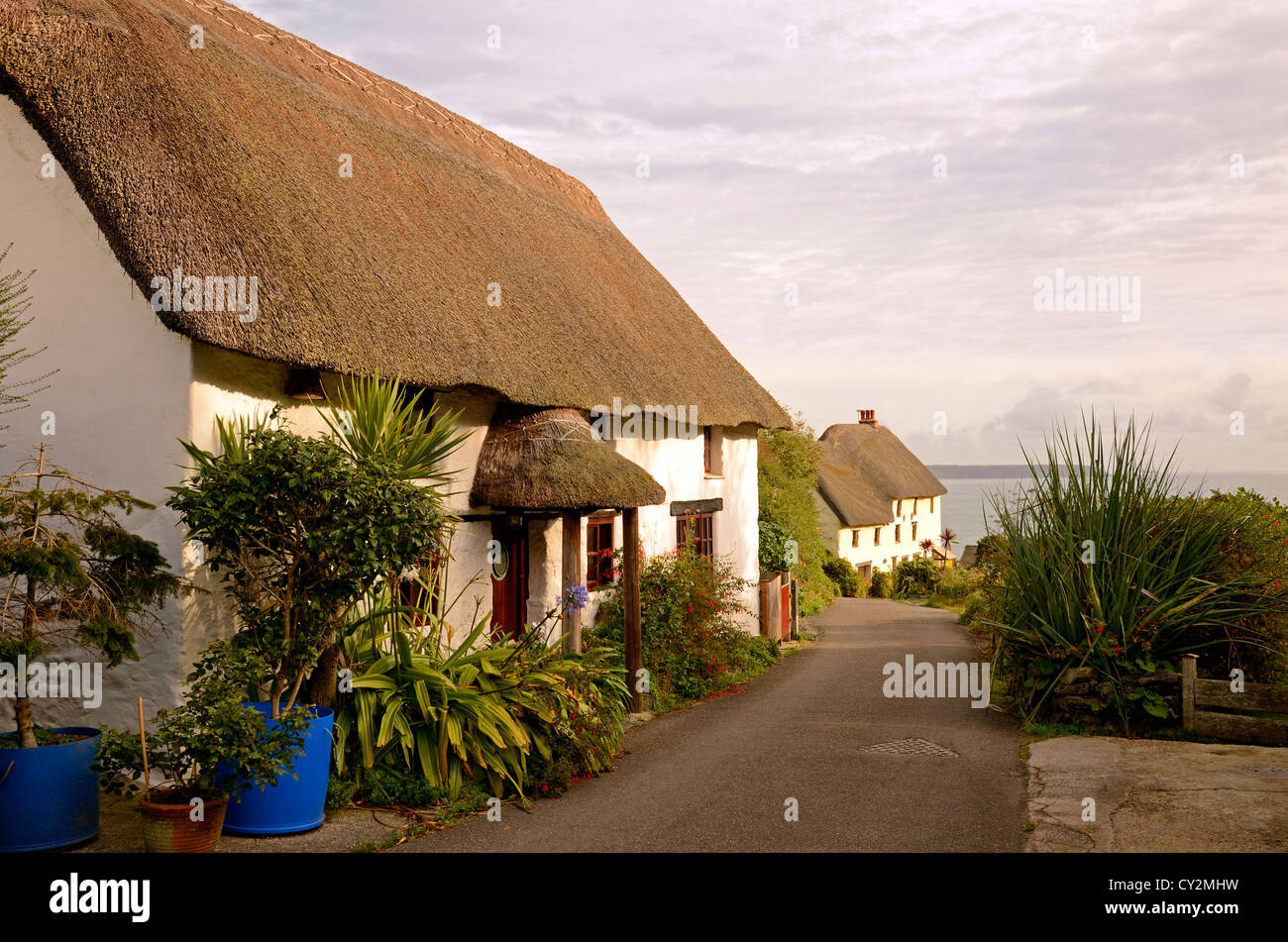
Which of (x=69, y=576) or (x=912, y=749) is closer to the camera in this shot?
(x=69, y=576)

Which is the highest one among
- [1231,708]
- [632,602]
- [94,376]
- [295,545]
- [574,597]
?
[94,376]

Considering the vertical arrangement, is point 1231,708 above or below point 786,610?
above

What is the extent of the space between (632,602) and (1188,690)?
514 centimetres

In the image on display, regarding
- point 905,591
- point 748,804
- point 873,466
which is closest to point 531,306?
point 748,804

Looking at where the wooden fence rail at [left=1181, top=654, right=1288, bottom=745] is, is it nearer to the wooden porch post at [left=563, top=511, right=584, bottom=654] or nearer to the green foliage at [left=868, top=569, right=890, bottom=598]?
the wooden porch post at [left=563, top=511, right=584, bottom=654]

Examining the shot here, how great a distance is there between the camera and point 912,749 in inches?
343

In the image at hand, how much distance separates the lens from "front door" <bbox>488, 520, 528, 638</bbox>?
10.4 meters

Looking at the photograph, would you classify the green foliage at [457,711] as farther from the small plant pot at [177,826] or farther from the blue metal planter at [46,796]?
the blue metal planter at [46,796]

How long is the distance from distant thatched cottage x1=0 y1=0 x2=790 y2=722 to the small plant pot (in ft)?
4.67

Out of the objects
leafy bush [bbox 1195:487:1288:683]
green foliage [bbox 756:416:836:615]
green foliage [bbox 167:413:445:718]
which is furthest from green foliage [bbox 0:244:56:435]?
green foliage [bbox 756:416:836:615]

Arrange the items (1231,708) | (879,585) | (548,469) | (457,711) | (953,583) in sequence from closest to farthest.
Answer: (457,711) < (1231,708) < (548,469) < (953,583) < (879,585)

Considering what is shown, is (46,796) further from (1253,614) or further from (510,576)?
(1253,614)

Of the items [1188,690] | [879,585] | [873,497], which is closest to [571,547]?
[1188,690]
